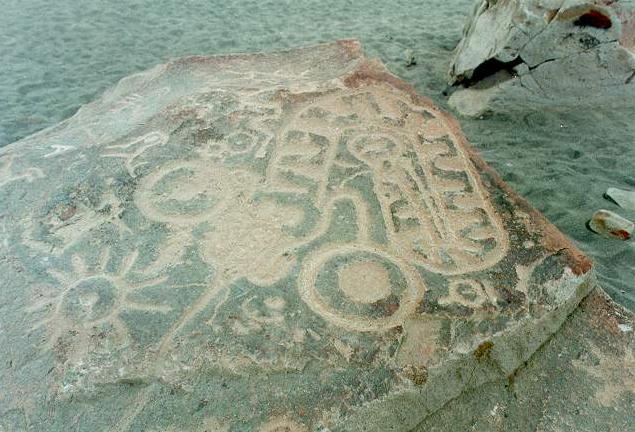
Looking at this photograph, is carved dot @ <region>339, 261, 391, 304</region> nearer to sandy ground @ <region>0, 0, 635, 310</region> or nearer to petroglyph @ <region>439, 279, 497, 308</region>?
petroglyph @ <region>439, 279, 497, 308</region>

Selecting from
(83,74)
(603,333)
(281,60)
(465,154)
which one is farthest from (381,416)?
(83,74)

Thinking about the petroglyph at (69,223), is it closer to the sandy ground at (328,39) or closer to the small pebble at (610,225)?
the sandy ground at (328,39)

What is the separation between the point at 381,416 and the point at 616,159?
2327mm

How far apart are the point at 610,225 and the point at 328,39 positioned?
2.99m

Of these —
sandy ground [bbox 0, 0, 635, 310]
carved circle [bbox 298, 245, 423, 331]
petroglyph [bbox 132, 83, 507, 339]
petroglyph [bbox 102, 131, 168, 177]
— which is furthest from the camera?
sandy ground [bbox 0, 0, 635, 310]

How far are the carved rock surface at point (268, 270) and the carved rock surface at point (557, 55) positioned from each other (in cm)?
128

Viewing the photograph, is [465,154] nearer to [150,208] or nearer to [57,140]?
[150,208]

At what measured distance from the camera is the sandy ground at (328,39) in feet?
9.22

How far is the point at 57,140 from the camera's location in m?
2.50

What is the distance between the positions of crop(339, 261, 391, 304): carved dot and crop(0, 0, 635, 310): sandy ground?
1090mm

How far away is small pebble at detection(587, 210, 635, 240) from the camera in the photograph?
244cm

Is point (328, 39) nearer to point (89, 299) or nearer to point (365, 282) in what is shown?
point (365, 282)

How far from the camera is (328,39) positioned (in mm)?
4684

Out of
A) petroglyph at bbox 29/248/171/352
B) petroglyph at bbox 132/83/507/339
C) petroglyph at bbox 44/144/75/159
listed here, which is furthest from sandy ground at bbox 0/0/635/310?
petroglyph at bbox 29/248/171/352
